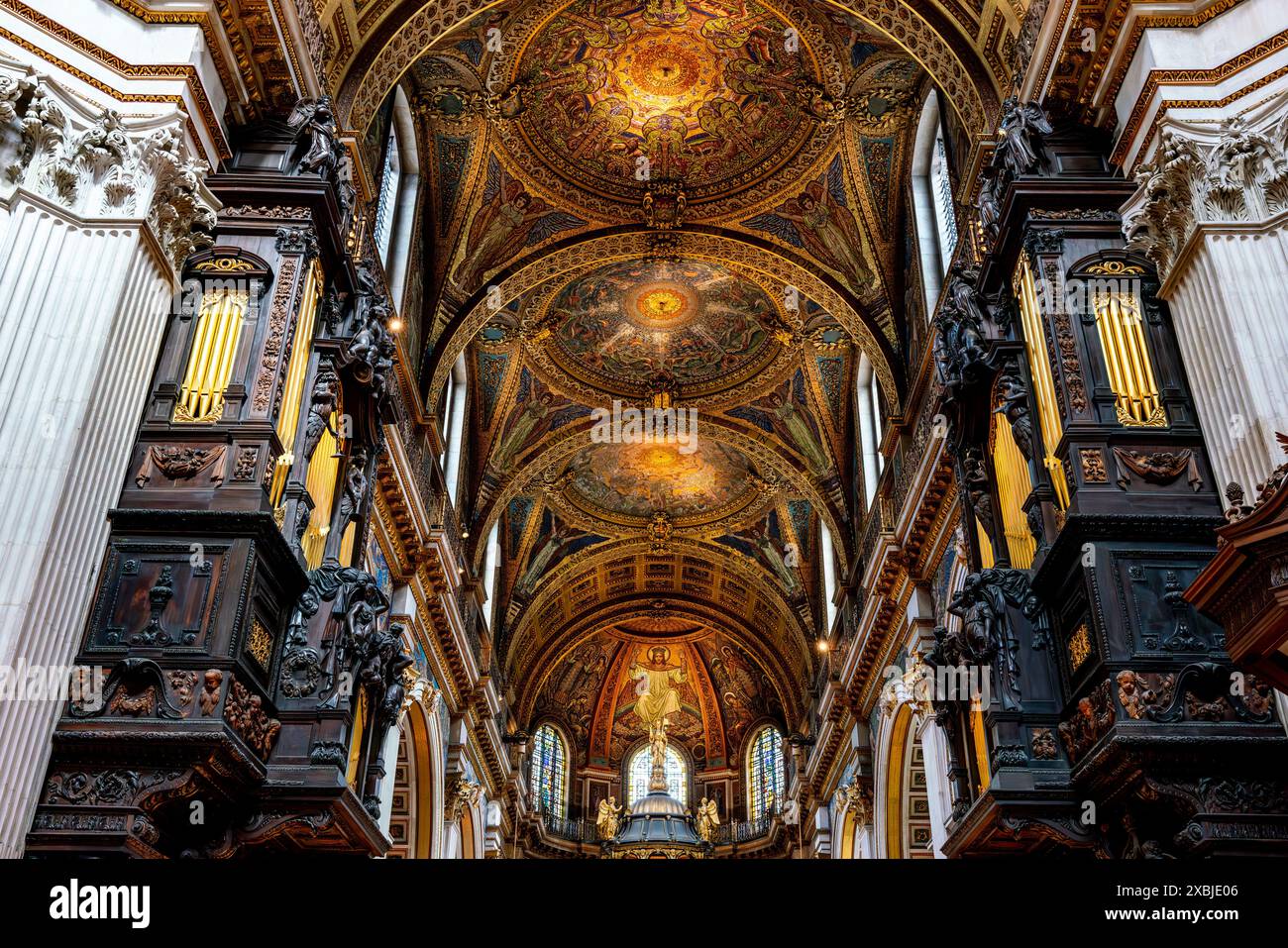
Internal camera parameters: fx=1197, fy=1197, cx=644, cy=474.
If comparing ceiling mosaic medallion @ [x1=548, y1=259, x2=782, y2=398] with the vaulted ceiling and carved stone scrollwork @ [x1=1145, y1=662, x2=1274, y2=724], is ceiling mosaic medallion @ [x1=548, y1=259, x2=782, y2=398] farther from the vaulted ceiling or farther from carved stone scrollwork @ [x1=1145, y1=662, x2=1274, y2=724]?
carved stone scrollwork @ [x1=1145, y1=662, x2=1274, y2=724]

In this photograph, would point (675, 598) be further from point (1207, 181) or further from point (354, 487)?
point (1207, 181)

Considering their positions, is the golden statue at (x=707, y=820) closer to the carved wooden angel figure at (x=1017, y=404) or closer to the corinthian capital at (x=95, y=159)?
the carved wooden angel figure at (x=1017, y=404)

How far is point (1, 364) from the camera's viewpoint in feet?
26.4

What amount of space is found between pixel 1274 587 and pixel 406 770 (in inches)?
615

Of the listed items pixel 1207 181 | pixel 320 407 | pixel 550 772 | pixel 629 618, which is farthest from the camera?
pixel 550 772

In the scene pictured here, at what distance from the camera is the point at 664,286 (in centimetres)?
2297

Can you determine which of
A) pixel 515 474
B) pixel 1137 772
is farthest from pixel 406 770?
pixel 1137 772

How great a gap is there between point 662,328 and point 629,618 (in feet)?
36.2

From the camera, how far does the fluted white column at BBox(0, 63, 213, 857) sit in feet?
25.0

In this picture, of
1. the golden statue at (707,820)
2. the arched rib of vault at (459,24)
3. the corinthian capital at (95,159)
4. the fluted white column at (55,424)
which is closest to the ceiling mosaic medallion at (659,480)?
the golden statue at (707,820)

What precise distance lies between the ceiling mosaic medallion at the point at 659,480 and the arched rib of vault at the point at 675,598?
3.47 ft

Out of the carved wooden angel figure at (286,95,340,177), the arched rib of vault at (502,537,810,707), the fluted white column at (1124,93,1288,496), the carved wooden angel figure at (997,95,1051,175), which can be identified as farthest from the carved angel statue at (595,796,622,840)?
the fluted white column at (1124,93,1288,496)

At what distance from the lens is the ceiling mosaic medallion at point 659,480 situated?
27.3 m

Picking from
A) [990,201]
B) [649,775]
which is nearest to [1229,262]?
[990,201]
